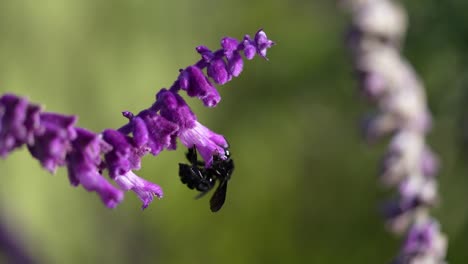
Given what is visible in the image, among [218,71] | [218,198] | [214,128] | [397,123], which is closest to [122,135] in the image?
[218,71]

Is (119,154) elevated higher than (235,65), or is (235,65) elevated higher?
(235,65)

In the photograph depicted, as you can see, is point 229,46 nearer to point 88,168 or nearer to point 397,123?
point 88,168

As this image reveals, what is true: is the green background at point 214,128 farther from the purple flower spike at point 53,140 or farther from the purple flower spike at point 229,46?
the purple flower spike at point 53,140

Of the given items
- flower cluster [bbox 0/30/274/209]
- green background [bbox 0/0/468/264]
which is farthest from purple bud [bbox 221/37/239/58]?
green background [bbox 0/0/468/264]

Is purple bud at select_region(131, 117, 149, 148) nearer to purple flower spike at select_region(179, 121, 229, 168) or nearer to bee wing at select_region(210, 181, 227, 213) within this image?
purple flower spike at select_region(179, 121, 229, 168)

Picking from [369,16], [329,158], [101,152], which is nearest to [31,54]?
[329,158]

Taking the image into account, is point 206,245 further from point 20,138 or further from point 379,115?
point 20,138
